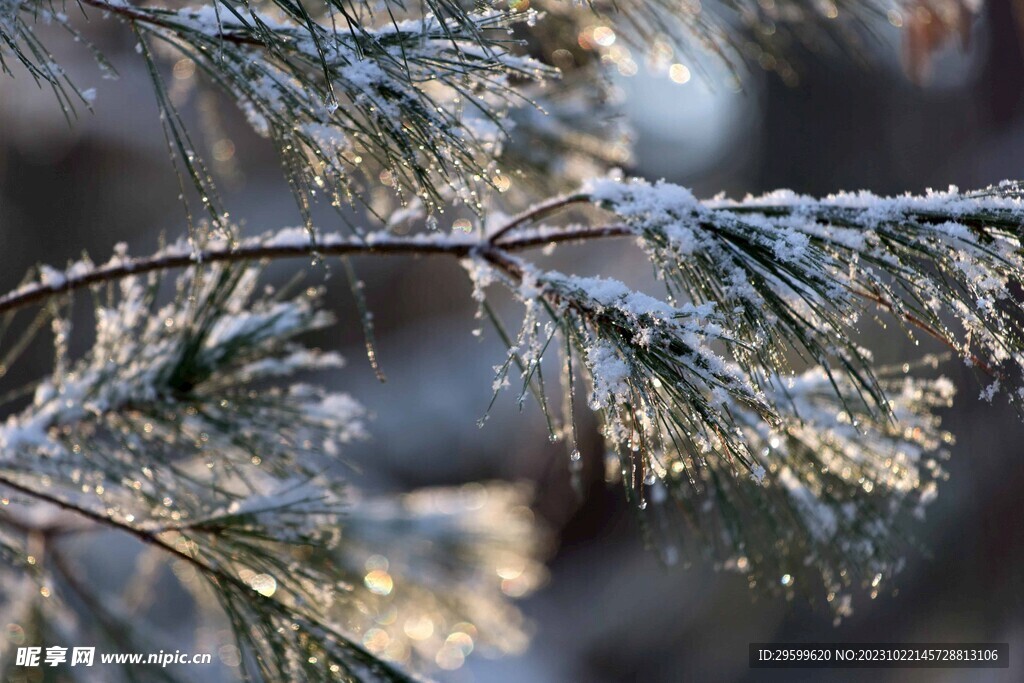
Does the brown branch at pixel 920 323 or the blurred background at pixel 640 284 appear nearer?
the brown branch at pixel 920 323

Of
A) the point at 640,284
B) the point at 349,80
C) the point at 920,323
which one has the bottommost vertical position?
the point at 920,323

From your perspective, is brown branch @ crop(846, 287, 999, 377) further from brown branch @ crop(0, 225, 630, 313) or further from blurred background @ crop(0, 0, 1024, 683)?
blurred background @ crop(0, 0, 1024, 683)

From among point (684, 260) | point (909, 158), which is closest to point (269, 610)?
point (684, 260)

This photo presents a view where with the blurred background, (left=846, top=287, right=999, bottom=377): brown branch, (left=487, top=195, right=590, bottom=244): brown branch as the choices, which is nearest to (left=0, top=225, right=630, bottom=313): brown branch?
(left=487, top=195, right=590, bottom=244): brown branch

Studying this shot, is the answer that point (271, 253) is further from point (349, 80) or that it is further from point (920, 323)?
point (920, 323)

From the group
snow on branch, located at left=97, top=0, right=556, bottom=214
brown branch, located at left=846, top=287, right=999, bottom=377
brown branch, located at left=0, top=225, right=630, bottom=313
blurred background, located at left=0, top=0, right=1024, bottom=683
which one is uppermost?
blurred background, located at left=0, top=0, right=1024, bottom=683

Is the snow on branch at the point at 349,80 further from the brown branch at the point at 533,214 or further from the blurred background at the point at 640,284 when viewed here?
the blurred background at the point at 640,284

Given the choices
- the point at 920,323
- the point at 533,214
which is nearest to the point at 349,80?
the point at 533,214

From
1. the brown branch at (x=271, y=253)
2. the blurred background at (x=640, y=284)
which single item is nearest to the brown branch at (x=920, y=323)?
the brown branch at (x=271, y=253)

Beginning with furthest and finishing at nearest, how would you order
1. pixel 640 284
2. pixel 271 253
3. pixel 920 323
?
1. pixel 640 284
2. pixel 271 253
3. pixel 920 323
